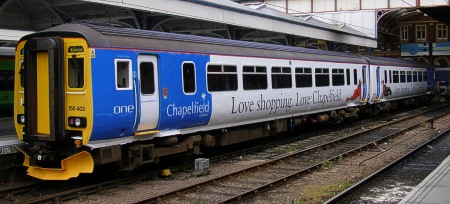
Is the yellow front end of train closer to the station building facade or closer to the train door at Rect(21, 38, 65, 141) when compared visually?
the train door at Rect(21, 38, 65, 141)

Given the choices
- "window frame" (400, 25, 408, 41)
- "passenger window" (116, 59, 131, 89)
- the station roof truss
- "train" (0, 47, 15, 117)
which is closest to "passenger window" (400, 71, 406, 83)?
the station roof truss

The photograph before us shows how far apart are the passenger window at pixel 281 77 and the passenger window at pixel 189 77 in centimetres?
379

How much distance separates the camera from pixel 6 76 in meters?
13.1

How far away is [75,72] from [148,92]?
1498 mm

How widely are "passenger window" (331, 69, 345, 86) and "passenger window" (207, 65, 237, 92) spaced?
682 cm

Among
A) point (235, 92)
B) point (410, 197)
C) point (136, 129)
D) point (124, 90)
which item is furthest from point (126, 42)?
point (410, 197)

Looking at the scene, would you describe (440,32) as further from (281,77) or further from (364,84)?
(281,77)

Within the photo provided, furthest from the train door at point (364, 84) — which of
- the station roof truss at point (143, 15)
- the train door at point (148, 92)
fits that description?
the train door at point (148, 92)

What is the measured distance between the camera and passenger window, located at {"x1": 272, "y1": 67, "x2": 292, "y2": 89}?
13859 millimetres

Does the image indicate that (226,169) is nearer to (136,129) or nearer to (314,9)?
(136,129)

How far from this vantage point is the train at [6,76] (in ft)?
42.5

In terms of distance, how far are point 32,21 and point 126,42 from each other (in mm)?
8439

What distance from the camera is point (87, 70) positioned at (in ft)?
27.4

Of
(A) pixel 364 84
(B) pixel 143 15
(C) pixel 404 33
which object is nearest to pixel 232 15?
(B) pixel 143 15
